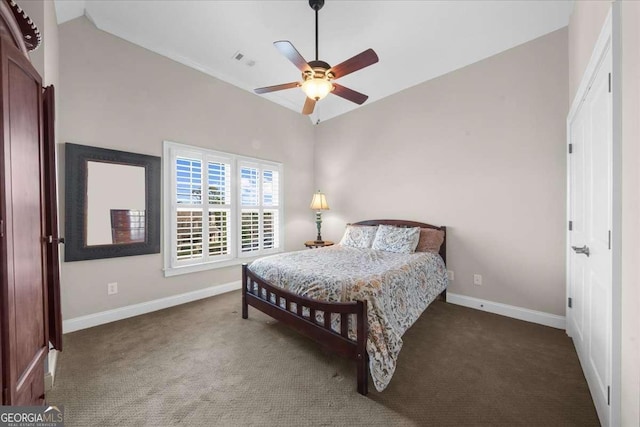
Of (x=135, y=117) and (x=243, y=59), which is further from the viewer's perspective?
(x=243, y=59)

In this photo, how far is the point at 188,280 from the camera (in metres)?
3.34

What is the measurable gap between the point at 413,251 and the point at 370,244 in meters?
0.63

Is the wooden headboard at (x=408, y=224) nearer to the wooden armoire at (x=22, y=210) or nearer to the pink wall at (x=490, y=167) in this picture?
the pink wall at (x=490, y=167)

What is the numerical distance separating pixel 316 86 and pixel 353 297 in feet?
5.71

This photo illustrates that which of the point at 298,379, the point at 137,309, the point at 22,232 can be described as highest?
the point at 22,232

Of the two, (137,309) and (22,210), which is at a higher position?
(22,210)

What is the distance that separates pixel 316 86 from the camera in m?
2.14

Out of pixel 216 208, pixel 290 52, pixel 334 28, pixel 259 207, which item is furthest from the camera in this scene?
pixel 259 207

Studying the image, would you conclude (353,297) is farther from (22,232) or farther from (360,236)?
(360,236)

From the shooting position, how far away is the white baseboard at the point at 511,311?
2.60m

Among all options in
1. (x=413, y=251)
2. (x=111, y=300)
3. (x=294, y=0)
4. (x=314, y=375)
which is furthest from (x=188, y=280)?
(x=294, y=0)

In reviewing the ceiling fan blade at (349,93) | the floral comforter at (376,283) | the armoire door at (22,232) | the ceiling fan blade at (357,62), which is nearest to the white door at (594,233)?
the floral comforter at (376,283)

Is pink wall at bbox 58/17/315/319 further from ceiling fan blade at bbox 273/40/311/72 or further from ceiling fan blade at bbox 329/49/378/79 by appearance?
ceiling fan blade at bbox 329/49/378/79

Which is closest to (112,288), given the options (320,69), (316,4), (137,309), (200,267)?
(137,309)
